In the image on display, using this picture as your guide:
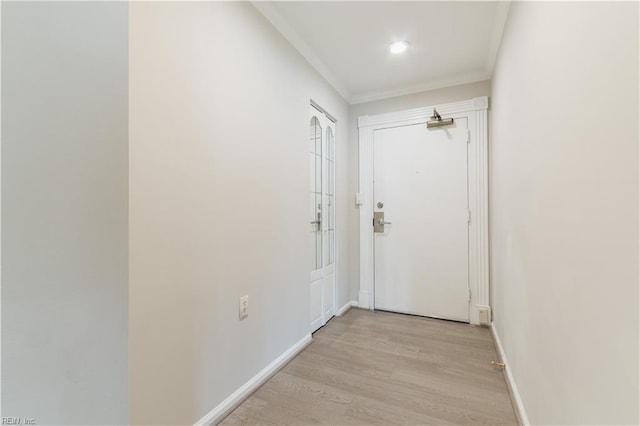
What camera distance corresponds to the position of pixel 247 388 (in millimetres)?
1635

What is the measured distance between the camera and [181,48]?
4.12 ft

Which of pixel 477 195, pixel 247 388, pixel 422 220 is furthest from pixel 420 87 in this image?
pixel 247 388

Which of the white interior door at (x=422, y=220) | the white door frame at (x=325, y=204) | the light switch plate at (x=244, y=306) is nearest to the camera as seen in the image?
the light switch plate at (x=244, y=306)

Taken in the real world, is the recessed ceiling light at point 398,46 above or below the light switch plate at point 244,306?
above

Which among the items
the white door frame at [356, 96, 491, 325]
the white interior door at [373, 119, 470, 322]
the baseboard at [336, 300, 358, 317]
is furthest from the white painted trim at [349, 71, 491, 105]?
the baseboard at [336, 300, 358, 317]

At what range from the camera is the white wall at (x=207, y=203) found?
1.11 metres

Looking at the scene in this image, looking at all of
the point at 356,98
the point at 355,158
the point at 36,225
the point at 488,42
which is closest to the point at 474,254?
the point at 355,158

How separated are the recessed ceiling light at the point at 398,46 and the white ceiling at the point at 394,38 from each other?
4cm

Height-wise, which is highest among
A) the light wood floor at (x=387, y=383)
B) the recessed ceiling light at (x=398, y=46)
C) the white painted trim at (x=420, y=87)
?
the recessed ceiling light at (x=398, y=46)

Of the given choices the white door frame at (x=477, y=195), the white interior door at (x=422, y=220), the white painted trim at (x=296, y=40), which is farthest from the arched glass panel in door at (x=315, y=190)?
the white door frame at (x=477, y=195)

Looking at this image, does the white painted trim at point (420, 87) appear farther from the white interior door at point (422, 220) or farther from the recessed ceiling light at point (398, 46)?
the recessed ceiling light at point (398, 46)

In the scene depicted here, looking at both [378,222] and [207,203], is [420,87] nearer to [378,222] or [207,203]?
[378,222]

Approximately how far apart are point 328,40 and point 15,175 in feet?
6.77

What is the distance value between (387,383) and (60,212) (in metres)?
1.83
